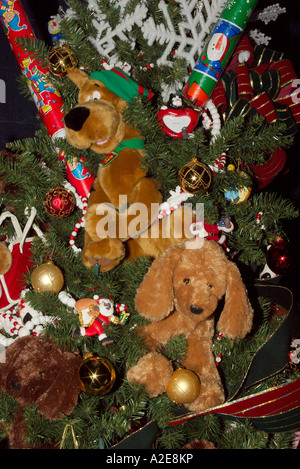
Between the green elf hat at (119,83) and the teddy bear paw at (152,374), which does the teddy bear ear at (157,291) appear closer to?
the teddy bear paw at (152,374)

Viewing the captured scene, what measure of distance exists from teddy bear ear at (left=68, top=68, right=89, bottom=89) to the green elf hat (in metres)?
0.02

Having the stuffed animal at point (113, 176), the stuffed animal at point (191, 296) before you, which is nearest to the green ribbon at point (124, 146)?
the stuffed animal at point (113, 176)

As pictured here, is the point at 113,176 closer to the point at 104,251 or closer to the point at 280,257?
the point at 104,251

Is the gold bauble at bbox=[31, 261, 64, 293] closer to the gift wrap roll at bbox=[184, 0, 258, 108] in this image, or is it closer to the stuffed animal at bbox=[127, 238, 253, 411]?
the stuffed animal at bbox=[127, 238, 253, 411]

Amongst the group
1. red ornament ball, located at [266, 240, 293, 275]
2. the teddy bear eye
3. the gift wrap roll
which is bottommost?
→ red ornament ball, located at [266, 240, 293, 275]

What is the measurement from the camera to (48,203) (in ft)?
2.46

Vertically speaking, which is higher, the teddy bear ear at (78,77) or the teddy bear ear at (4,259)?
the teddy bear ear at (78,77)

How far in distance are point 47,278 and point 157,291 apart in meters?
0.22

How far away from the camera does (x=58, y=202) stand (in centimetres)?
75

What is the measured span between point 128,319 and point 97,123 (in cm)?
38

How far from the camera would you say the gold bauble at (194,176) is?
688 mm

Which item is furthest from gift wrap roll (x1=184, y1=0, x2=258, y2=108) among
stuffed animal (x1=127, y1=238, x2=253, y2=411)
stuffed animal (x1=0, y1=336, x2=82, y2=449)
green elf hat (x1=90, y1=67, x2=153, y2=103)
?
stuffed animal (x1=0, y1=336, x2=82, y2=449)

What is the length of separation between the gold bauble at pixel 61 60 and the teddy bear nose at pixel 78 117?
0.39ft

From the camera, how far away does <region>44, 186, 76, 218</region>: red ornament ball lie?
0.75 m
